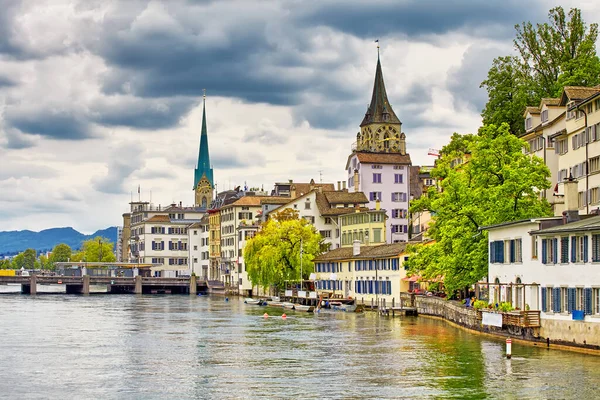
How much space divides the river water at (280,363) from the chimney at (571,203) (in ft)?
26.6

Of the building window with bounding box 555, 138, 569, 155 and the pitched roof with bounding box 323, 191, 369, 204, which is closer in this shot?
the building window with bounding box 555, 138, 569, 155

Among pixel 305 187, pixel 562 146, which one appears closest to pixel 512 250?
pixel 562 146

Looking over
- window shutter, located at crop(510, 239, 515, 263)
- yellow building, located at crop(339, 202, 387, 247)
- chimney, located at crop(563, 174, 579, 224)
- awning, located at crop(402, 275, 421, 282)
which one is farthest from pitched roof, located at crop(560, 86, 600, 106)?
yellow building, located at crop(339, 202, 387, 247)

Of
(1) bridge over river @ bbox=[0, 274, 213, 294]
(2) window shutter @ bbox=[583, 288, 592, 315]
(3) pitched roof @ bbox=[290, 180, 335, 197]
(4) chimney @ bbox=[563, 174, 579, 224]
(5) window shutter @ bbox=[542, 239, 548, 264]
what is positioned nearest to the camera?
(2) window shutter @ bbox=[583, 288, 592, 315]

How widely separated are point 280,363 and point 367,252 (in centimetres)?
6340

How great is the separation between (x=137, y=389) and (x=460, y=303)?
40.2 meters

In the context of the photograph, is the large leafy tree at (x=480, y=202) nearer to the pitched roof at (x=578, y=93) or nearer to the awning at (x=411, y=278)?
the pitched roof at (x=578, y=93)

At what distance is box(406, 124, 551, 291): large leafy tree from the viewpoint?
72.9m

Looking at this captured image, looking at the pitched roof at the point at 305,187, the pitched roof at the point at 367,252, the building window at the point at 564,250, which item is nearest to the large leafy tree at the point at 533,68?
the pitched roof at the point at 367,252

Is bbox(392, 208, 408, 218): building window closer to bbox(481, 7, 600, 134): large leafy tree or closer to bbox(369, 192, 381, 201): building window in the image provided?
bbox(369, 192, 381, 201): building window

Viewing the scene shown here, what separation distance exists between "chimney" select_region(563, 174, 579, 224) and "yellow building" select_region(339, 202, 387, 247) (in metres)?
70.4

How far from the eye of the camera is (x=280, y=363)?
58.2 meters

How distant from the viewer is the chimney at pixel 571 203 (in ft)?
202

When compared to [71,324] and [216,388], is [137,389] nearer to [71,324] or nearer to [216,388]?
[216,388]
